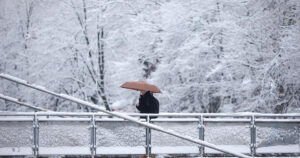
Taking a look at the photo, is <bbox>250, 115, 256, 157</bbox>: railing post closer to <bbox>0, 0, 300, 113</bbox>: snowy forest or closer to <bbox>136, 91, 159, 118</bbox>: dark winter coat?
<bbox>136, 91, 159, 118</bbox>: dark winter coat

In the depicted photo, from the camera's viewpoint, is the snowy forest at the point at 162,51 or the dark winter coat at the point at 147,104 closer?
the dark winter coat at the point at 147,104

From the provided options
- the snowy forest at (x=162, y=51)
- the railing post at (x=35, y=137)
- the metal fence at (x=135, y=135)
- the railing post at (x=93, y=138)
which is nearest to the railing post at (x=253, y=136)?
the metal fence at (x=135, y=135)

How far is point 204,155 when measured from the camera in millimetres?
13141

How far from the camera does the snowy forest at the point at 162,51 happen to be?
20266 mm

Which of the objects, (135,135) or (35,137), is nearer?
(35,137)

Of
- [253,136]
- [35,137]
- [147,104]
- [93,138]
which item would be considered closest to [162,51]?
[147,104]

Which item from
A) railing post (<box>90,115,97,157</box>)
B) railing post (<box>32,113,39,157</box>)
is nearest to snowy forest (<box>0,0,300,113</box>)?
railing post (<box>90,115,97,157</box>)

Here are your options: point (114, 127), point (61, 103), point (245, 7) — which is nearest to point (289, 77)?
point (245, 7)

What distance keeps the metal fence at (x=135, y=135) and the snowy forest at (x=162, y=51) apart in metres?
6.37

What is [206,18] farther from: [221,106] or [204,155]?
[204,155]

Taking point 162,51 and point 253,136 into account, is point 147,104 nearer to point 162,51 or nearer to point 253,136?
point 253,136

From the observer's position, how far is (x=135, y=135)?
1298 cm

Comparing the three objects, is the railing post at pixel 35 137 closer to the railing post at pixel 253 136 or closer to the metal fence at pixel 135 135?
the metal fence at pixel 135 135

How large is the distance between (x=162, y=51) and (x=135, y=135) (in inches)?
445
